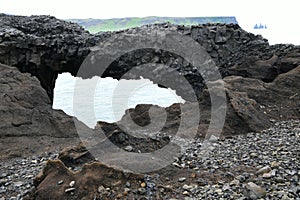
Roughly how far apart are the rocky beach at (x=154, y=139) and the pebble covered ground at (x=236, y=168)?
0.03 m

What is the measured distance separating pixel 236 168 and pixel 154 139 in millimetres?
2534

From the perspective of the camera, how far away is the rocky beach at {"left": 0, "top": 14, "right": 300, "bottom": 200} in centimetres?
830

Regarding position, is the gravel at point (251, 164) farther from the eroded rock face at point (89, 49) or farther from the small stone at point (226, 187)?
the eroded rock face at point (89, 49)

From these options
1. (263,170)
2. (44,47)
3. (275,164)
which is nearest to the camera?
(263,170)

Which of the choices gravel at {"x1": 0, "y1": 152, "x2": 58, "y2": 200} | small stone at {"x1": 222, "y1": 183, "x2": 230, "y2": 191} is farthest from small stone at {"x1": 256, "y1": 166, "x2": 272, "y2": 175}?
gravel at {"x1": 0, "y1": 152, "x2": 58, "y2": 200}

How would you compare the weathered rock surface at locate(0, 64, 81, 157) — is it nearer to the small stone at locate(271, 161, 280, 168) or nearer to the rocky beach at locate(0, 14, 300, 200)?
the rocky beach at locate(0, 14, 300, 200)

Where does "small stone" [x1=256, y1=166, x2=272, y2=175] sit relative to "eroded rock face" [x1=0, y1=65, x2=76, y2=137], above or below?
above

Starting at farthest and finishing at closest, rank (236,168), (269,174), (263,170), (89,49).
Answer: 1. (89,49)
2. (236,168)
3. (263,170)
4. (269,174)

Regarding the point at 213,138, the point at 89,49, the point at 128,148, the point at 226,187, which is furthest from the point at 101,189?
the point at 89,49

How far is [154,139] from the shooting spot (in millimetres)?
11102

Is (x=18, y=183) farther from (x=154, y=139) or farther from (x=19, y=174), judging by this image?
(x=154, y=139)

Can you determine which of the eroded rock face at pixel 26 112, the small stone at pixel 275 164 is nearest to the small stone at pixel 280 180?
the small stone at pixel 275 164

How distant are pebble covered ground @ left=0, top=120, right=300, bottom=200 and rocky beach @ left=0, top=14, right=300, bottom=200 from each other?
0.03 metres

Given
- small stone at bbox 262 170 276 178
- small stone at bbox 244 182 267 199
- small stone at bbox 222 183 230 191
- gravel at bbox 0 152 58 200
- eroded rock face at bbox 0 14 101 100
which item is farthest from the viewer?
eroded rock face at bbox 0 14 101 100
